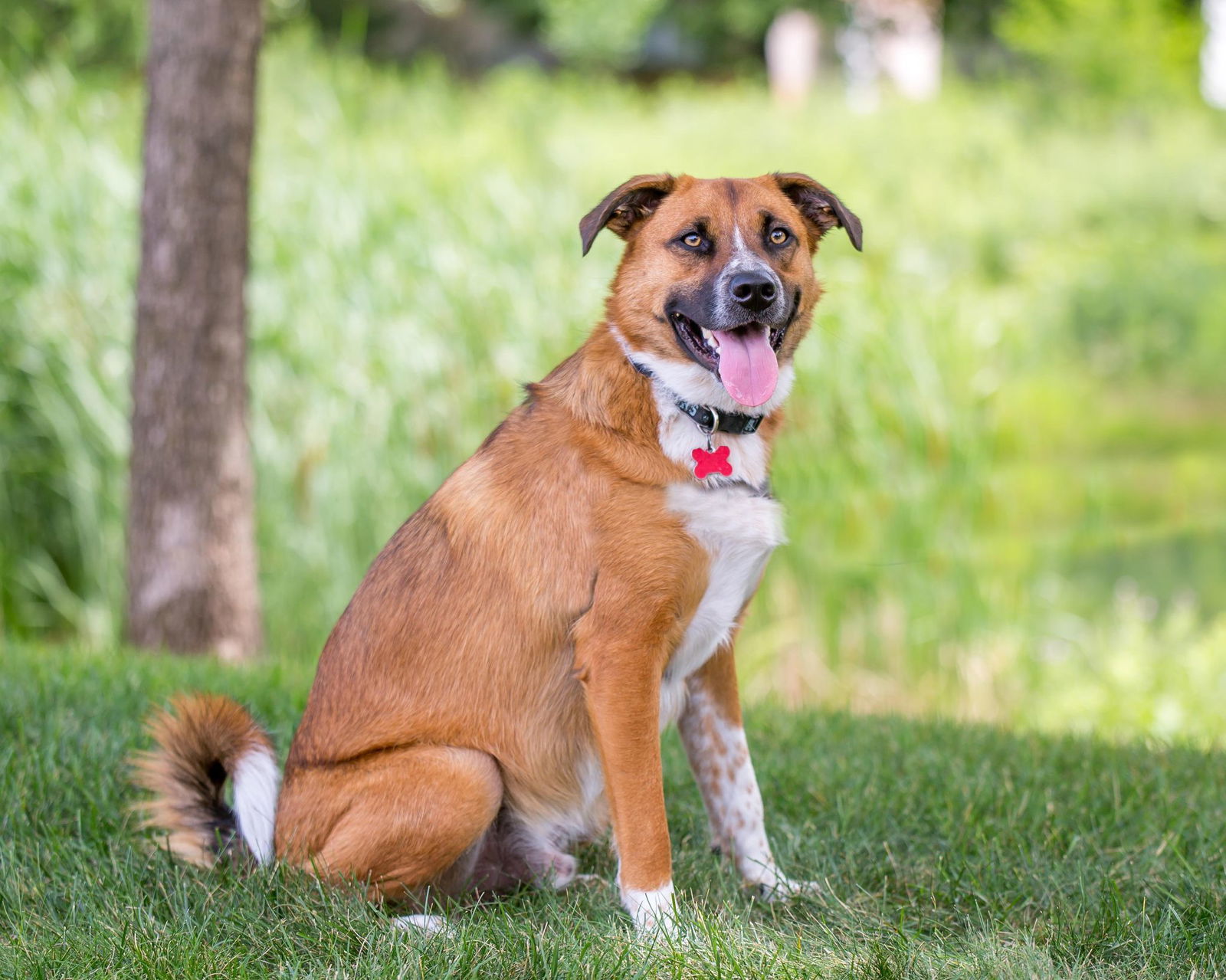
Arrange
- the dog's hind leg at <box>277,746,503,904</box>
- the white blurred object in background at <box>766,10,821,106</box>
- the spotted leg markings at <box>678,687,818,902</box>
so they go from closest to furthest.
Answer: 1. the dog's hind leg at <box>277,746,503,904</box>
2. the spotted leg markings at <box>678,687,818,902</box>
3. the white blurred object in background at <box>766,10,821,106</box>

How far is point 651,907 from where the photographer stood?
2650 millimetres

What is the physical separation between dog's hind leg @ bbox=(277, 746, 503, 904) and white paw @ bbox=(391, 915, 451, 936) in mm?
72

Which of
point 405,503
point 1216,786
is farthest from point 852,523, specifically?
point 1216,786

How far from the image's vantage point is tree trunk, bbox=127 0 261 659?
5.10 meters

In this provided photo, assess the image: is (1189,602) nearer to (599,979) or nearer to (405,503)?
(405,503)

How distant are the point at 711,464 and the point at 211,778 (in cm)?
138

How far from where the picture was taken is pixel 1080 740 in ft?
14.4

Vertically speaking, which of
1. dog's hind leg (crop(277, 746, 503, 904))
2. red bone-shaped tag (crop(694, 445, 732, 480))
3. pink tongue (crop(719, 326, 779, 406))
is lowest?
dog's hind leg (crop(277, 746, 503, 904))

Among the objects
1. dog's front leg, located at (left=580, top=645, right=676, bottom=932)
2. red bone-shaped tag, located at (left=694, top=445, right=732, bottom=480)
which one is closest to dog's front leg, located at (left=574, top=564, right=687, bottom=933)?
dog's front leg, located at (left=580, top=645, right=676, bottom=932)

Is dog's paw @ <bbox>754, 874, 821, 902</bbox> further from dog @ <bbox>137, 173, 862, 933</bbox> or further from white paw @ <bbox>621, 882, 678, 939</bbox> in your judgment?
white paw @ <bbox>621, 882, 678, 939</bbox>

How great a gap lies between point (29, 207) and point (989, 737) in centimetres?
582

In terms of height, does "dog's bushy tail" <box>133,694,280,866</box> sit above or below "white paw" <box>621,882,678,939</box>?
above

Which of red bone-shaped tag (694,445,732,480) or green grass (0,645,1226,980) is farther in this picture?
red bone-shaped tag (694,445,732,480)

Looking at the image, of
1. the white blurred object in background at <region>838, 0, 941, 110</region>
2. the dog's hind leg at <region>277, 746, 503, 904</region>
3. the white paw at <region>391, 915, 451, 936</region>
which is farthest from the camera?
the white blurred object in background at <region>838, 0, 941, 110</region>
